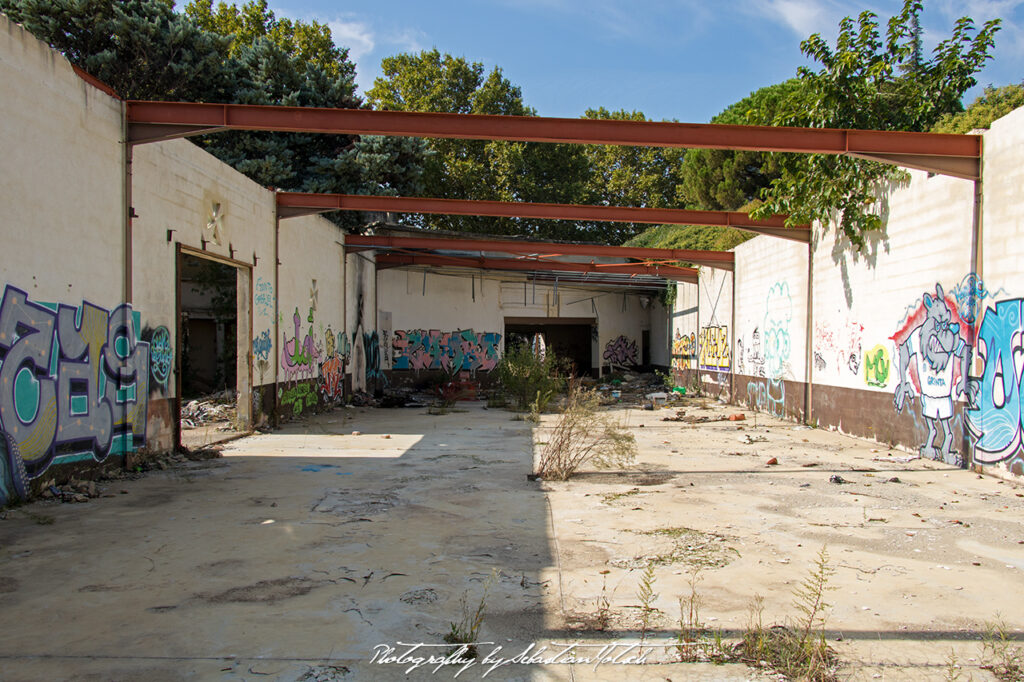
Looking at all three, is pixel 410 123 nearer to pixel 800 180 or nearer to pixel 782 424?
pixel 800 180

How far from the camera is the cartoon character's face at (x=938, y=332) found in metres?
8.91

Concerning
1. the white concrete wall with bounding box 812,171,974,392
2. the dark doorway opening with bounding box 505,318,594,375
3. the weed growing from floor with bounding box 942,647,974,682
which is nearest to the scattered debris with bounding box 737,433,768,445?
the white concrete wall with bounding box 812,171,974,392

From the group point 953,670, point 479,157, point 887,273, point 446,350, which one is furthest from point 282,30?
point 953,670

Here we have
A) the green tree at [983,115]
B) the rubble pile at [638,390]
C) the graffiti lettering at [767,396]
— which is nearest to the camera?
the graffiti lettering at [767,396]

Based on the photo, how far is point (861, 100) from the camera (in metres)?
11.2

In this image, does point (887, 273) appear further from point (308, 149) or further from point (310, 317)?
point (308, 149)

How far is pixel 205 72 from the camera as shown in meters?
18.2

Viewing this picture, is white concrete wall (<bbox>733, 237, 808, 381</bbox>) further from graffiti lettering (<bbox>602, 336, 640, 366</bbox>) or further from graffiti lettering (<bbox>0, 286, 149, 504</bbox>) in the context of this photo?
graffiti lettering (<bbox>0, 286, 149, 504</bbox>)

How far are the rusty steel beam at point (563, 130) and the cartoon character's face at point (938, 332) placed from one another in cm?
172

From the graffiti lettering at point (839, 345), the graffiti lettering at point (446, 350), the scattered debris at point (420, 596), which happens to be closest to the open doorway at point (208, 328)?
the graffiti lettering at point (446, 350)

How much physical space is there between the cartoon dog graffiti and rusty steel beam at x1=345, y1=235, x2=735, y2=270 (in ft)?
24.6

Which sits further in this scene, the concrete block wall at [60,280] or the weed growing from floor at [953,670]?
the concrete block wall at [60,280]

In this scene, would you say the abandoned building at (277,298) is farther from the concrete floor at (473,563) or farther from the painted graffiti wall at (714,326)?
the concrete floor at (473,563)

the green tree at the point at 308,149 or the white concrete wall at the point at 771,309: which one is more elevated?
the green tree at the point at 308,149
